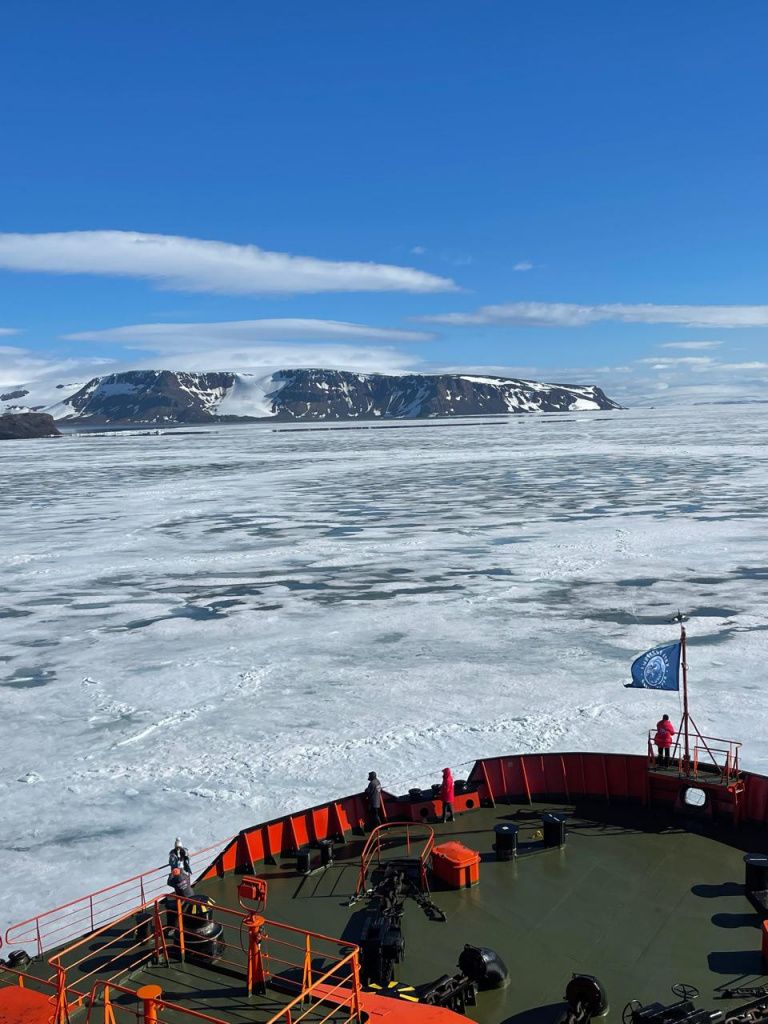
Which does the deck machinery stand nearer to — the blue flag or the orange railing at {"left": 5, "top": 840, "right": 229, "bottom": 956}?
the orange railing at {"left": 5, "top": 840, "right": 229, "bottom": 956}

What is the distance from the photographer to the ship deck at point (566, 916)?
6.60m

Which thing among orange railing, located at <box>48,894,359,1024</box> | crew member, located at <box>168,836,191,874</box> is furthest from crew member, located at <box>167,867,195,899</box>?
orange railing, located at <box>48,894,359,1024</box>

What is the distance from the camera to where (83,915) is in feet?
31.9

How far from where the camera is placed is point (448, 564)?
87.8 feet

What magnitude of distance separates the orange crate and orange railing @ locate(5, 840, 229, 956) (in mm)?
2505

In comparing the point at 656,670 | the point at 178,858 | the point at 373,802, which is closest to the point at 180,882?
the point at 178,858

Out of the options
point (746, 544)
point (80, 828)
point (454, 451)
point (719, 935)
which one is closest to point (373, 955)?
point (719, 935)

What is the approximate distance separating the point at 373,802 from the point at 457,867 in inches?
63.6

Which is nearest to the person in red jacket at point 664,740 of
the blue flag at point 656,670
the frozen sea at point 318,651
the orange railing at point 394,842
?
the blue flag at point 656,670

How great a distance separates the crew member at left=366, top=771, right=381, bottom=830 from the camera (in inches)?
367

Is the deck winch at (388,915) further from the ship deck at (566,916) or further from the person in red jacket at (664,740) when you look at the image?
the person in red jacket at (664,740)

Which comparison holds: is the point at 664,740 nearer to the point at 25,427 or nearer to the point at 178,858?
the point at 178,858

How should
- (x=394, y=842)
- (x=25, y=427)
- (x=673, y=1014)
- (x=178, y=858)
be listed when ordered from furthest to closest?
(x=25, y=427) → (x=394, y=842) → (x=178, y=858) → (x=673, y=1014)

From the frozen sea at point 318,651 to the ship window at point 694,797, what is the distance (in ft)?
12.2
